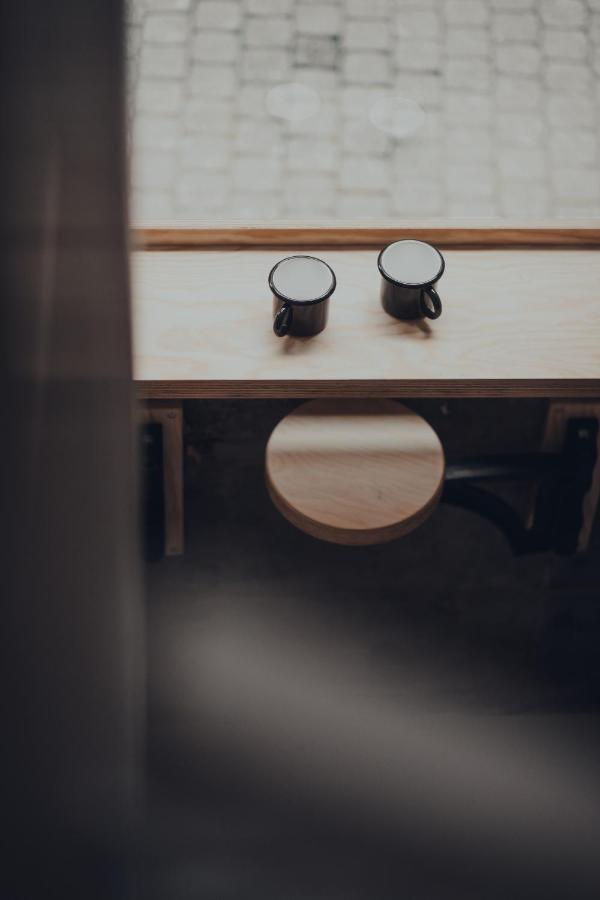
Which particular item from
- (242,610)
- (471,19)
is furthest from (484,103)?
(242,610)

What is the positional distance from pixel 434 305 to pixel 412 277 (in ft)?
0.29

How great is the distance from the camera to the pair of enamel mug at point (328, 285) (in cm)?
258

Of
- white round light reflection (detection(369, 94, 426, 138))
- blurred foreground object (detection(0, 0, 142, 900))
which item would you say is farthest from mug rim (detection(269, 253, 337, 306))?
white round light reflection (detection(369, 94, 426, 138))

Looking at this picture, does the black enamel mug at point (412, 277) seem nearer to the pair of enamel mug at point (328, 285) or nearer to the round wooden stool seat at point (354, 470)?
the pair of enamel mug at point (328, 285)

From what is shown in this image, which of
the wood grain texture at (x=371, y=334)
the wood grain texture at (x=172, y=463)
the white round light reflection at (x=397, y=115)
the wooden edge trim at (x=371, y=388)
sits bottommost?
the wood grain texture at (x=172, y=463)

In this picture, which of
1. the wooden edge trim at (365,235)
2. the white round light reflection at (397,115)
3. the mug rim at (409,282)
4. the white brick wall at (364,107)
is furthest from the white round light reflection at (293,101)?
the mug rim at (409,282)

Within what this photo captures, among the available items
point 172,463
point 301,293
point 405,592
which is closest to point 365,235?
point 301,293

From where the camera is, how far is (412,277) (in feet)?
8.50

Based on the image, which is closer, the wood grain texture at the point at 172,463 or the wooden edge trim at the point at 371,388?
the wooden edge trim at the point at 371,388

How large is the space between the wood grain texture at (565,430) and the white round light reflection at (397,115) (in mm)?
2687

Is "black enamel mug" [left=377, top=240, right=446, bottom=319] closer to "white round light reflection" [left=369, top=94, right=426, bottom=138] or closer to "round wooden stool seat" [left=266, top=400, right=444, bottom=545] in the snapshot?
"round wooden stool seat" [left=266, top=400, right=444, bottom=545]

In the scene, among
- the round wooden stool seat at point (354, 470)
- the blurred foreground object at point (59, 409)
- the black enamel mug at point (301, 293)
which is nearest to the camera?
the blurred foreground object at point (59, 409)

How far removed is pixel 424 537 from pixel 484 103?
9.49ft

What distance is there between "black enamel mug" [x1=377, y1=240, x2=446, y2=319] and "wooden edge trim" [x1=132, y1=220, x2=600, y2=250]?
0.21 metres
